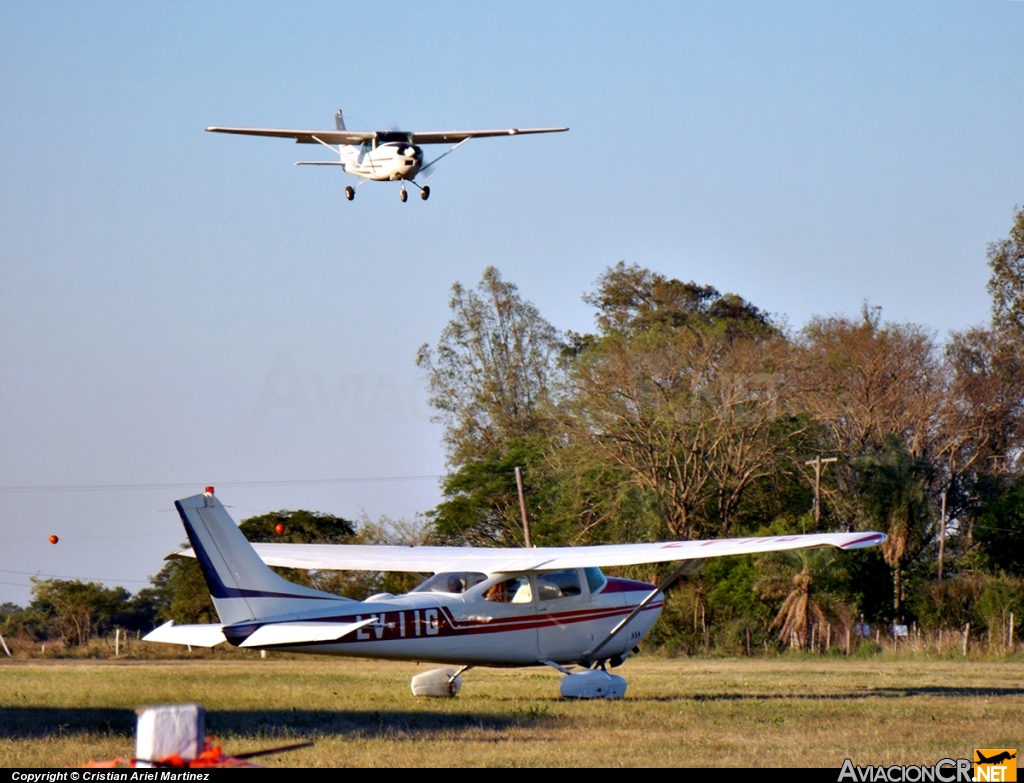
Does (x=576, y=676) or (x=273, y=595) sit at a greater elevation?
(x=273, y=595)

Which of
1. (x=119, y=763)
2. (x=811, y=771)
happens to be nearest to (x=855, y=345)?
(x=811, y=771)

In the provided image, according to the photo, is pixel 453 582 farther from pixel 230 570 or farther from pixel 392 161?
pixel 392 161

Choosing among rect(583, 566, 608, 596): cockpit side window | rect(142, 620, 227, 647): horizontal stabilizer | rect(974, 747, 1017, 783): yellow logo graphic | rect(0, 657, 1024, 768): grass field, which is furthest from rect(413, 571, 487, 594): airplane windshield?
rect(974, 747, 1017, 783): yellow logo graphic

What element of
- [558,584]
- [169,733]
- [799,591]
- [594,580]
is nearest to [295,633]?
[558,584]

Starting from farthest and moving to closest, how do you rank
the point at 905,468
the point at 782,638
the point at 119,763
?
the point at 905,468 → the point at 782,638 → the point at 119,763

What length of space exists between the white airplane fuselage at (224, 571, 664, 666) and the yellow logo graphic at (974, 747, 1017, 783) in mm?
6060

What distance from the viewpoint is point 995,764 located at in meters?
8.23

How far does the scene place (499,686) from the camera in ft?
53.2

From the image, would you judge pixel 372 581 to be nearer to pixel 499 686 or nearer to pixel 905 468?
pixel 905 468

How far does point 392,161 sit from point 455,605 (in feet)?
45.3

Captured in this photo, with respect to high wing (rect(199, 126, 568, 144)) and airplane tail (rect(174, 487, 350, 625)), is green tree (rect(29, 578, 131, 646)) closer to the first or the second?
high wing (rect(199, 126, 568, 144))

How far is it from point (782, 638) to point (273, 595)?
19703 millimetres

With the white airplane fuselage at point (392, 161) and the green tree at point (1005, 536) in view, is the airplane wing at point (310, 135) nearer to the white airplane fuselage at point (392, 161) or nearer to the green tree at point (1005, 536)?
the white airplane fuselage at point (392, 161)

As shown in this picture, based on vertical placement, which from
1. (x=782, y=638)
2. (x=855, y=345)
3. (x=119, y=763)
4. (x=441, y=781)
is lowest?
(x=782, y=638)
